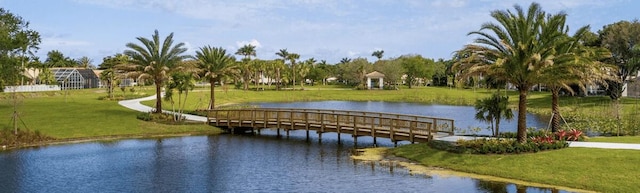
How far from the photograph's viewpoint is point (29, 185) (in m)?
29.1

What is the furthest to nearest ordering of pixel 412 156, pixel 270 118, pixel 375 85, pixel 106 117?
pixel 375 85 < pixel 106 117 < pixel 270 118 < pixel 412 156

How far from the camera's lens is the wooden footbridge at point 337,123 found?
4025 cm

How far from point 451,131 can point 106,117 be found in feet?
118

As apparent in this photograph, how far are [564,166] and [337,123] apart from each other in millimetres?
20800

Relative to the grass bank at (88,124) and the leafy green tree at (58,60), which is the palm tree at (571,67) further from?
the leafy green tree at (58,60)

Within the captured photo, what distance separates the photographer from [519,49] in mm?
32406

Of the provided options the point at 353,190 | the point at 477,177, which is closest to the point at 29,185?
the point at 353,190

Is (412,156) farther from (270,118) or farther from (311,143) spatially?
(270,118)

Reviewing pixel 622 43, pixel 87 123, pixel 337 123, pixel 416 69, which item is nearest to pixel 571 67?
pixel 337 123

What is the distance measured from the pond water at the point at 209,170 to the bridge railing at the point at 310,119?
6.95 ft

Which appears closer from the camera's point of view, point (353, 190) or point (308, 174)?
point (353, 190)

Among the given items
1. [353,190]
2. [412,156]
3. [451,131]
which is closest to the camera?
[353,190]

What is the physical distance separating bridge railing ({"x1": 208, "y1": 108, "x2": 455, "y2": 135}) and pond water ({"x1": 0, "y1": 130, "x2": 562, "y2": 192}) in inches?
83.4

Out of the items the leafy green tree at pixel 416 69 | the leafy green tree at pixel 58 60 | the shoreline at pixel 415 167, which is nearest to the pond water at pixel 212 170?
the shoreline at pixel 415 167
